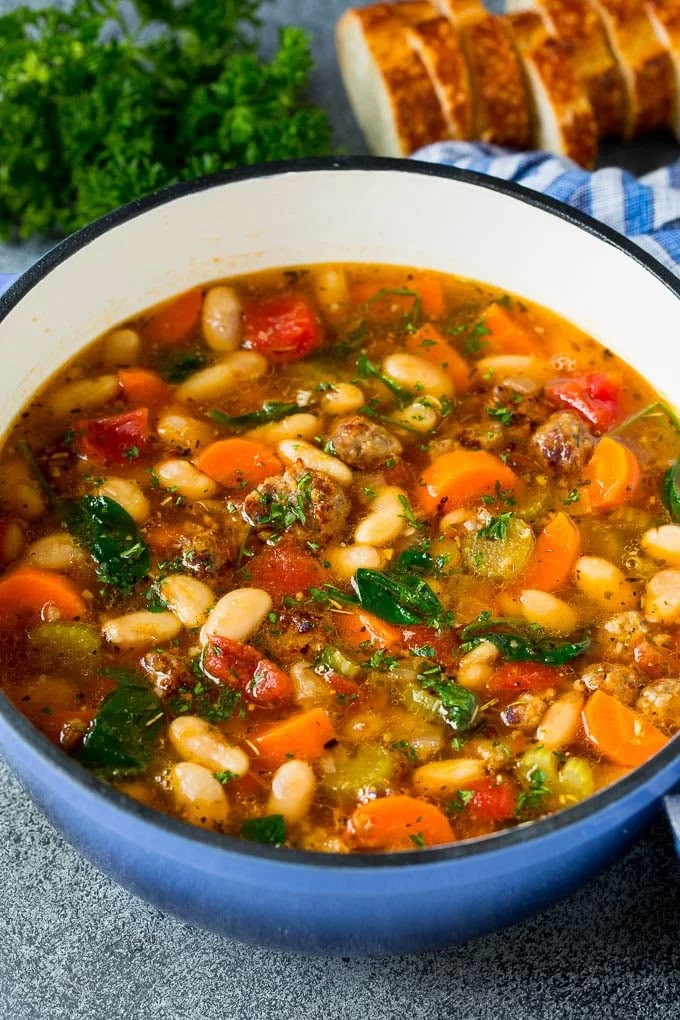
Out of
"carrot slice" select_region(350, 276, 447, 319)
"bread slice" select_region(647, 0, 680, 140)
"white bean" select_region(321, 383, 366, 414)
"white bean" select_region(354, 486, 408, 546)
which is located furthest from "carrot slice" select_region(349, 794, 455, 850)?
"bread slice" select_region(647, 0, 680, 140)

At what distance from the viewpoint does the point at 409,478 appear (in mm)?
3430

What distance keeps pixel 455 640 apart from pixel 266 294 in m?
1.38

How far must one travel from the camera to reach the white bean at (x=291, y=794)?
9.00 ft

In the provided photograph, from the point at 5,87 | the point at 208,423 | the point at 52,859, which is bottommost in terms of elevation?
the point at 52,859

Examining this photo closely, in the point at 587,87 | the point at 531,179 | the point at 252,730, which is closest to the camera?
the point at 252,730

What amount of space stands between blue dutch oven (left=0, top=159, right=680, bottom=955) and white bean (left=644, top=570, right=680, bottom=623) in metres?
→ 0.62

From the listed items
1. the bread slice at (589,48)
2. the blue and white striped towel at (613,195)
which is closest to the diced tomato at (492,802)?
the blue and white striped towel at (613,195)

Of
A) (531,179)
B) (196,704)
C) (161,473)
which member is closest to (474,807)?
(196,704)

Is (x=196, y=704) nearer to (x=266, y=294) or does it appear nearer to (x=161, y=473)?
(x=161, y=473)

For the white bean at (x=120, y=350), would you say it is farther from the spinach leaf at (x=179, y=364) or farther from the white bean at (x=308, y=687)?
the white bean at (x=308, y=687)

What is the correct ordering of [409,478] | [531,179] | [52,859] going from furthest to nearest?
[531,179] < [409,478] < [52,859]

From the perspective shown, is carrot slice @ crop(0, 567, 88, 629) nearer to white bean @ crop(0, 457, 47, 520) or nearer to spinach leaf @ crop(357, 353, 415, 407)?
white bean @ crop(0, 457, 47, 520)

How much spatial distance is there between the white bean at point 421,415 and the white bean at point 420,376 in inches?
1.6

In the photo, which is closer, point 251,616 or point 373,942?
point 373,942
